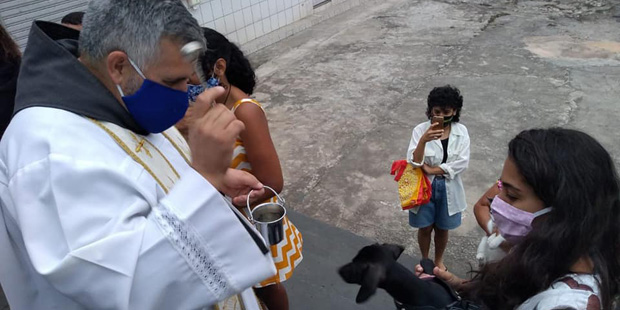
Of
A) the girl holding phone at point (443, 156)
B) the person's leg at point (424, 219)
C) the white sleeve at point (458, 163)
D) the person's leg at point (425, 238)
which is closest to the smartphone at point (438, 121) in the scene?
the girl holding phone at point (443, 156)

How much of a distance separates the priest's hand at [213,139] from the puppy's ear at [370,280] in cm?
60

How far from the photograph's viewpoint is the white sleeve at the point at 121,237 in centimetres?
107

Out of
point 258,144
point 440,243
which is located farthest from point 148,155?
point 440,243

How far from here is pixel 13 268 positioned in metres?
1.25

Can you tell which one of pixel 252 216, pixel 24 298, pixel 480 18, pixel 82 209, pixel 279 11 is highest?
pixel 82 209

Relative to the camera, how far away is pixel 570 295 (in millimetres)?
1284

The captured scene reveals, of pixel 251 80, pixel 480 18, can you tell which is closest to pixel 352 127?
pixel 251 80

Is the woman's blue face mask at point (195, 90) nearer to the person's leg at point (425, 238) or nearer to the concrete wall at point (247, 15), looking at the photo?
the person's leg at point (425, 238)

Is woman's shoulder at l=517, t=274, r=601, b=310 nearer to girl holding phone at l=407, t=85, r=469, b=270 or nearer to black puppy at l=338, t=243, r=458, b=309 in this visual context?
black puppy at l=338, t=243, r=458, b=309

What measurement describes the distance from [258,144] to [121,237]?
1026 millimetres

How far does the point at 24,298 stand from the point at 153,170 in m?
0.52

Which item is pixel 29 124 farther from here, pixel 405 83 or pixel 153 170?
pixel 405 83

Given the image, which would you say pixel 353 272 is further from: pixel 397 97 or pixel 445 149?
pixel 397 97

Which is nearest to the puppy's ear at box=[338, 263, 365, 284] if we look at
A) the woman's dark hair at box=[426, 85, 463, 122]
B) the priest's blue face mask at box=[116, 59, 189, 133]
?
the priest's blue face mask at box=[116, 59, 189, 133]
